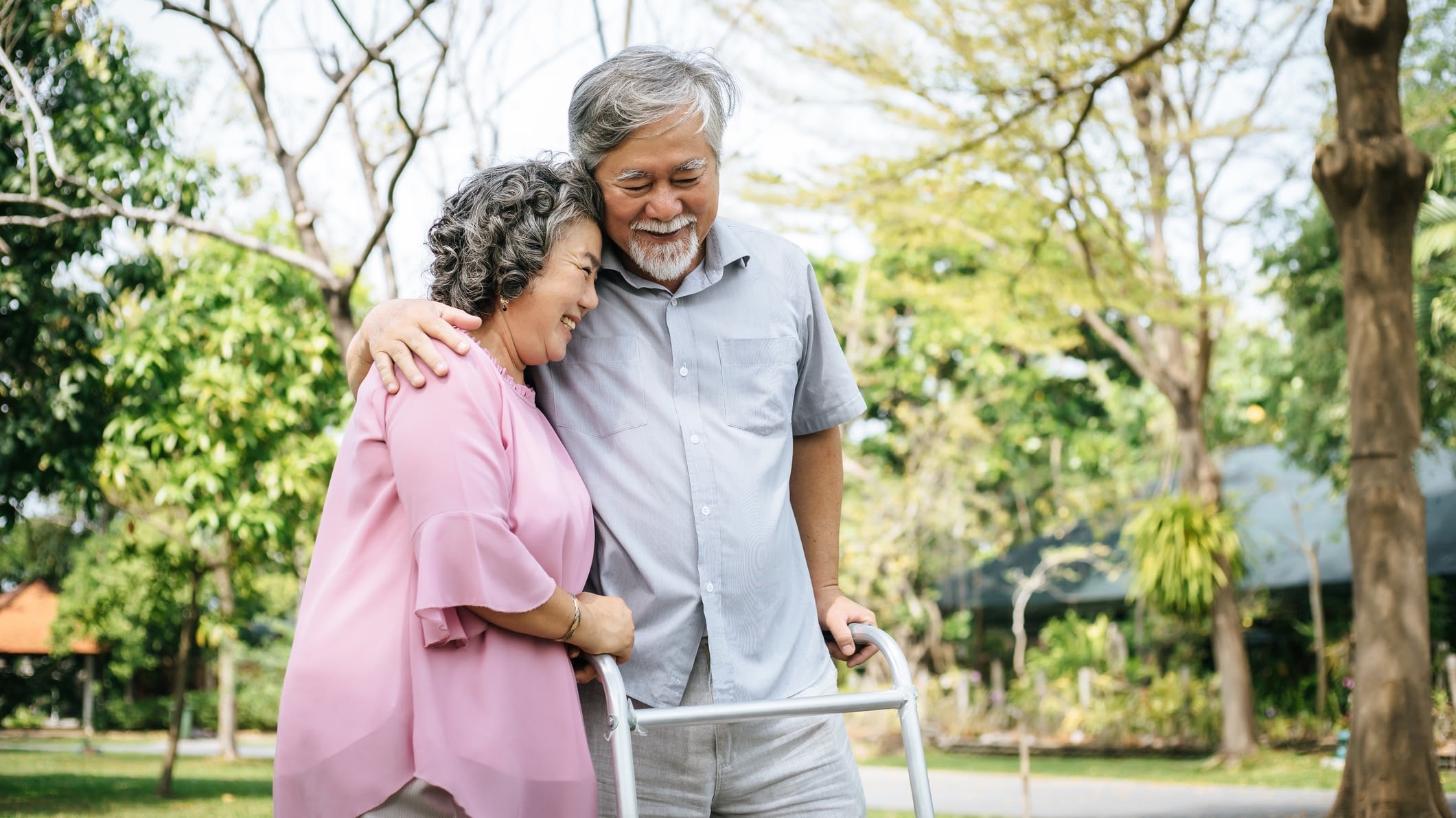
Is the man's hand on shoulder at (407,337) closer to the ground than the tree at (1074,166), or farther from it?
closer to the ground

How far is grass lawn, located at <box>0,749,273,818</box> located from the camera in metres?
9.72

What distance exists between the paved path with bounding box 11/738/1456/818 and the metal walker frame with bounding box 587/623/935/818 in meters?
5.84

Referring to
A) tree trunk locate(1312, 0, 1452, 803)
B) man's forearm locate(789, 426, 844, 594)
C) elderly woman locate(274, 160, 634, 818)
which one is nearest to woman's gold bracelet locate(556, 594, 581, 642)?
elderly woman locate(274, 160, 634, 818)

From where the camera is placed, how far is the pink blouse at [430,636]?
5.09 ft

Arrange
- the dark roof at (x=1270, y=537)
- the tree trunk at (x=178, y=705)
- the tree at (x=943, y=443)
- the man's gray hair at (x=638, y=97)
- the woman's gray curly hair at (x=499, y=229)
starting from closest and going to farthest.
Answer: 1. the woman's gray curly hair at (x=499, y=229)
2. the man's gray hair at (x=638, y=97)
3. the tree trunk at (x=178, y=705)
4. the dark roof at (x=1270, y=537)
5. the tree at (x=943, y=443)

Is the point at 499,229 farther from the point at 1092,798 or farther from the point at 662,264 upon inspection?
the point at 1092,798

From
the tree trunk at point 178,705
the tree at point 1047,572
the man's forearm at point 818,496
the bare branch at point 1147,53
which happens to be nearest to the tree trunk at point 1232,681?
the tree at point 1047,572

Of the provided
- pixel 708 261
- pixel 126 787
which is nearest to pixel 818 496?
pixel 708 261

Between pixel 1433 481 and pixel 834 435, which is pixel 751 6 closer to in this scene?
pixel 834 435

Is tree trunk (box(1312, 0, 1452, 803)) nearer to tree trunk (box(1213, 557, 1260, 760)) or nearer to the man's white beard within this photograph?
the man's white beard

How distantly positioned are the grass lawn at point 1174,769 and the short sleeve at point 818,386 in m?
7.95

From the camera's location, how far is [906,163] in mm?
8344

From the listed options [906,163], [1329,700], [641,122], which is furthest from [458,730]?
[1329,700]

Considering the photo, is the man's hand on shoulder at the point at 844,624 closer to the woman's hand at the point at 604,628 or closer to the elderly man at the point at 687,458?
the elderly man at the point at 687,458
